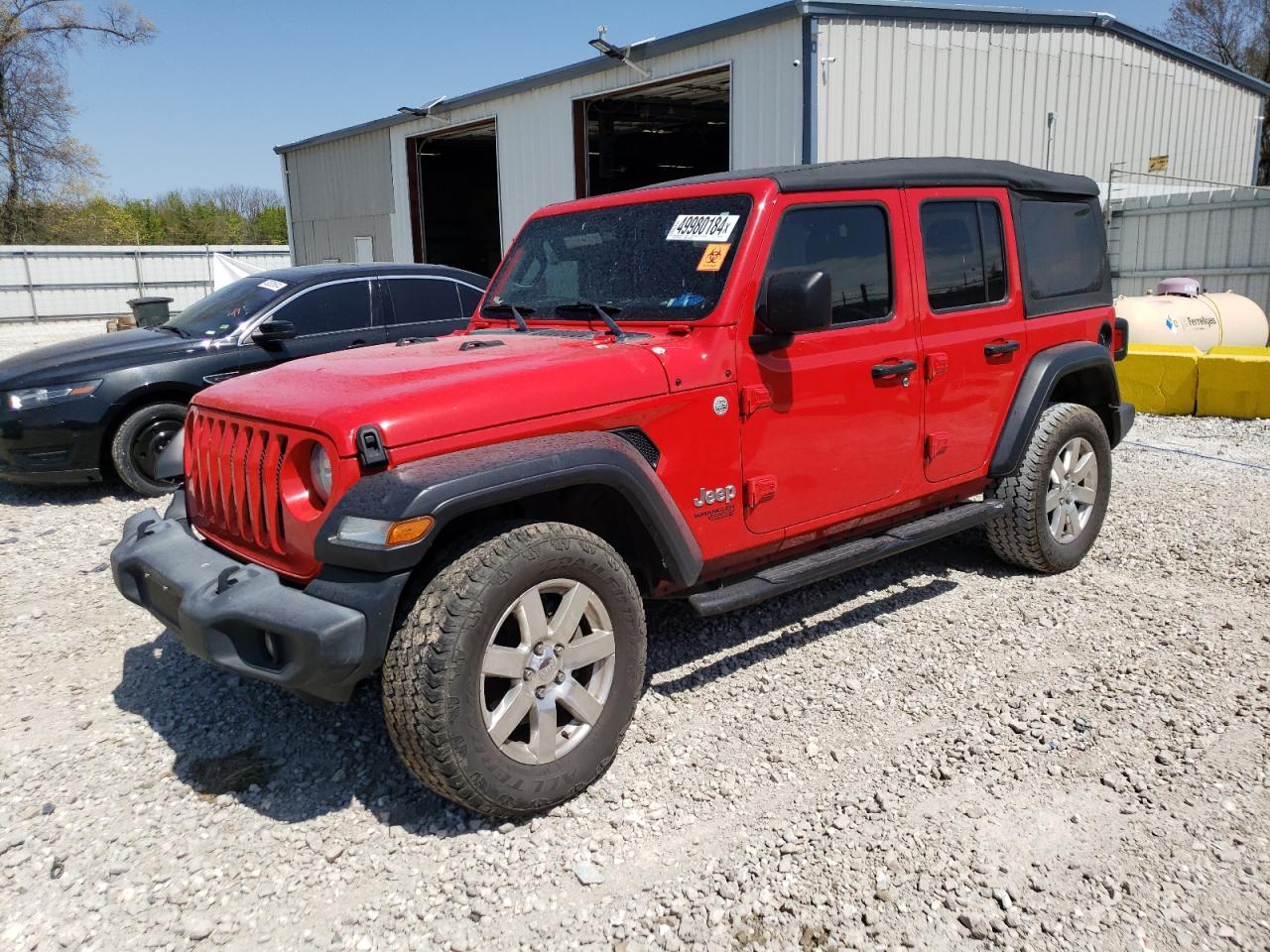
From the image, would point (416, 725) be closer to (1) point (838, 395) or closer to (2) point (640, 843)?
(2) point (640, 843)

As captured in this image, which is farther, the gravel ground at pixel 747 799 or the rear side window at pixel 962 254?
the rear side window at pixel 962 254

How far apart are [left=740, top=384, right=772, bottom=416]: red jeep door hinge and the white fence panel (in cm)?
2696

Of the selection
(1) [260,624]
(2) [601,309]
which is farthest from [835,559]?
(1) [260,624]

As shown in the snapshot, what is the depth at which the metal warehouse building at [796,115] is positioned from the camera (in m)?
11.7

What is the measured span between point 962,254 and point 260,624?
3.37 metres

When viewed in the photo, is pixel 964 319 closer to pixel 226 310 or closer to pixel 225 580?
pixel 225 580

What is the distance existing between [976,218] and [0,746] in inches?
181

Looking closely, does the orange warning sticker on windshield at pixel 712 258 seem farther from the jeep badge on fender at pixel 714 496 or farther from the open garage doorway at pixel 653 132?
the open garage doorway at pixel 653 132

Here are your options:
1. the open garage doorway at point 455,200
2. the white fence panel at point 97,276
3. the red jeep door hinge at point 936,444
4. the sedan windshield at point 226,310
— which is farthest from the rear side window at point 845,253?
the white fence panel at point 97,276

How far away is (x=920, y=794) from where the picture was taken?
10.3 feet

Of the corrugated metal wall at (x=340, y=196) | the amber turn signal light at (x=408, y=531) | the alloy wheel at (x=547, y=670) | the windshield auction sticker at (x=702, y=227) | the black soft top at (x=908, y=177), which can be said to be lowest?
the alloy wheel at (x=547, y=670)

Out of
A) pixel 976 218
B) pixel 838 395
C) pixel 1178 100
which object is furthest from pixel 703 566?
pixel 1178 100

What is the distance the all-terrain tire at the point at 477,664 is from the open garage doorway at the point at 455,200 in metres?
17.7

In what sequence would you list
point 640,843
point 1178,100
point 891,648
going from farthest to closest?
point 1178,100 < point 891,648 < point 640,843
